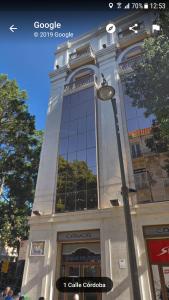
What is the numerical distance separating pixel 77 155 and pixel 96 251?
527 centimetres

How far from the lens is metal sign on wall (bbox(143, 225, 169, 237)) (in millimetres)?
9430

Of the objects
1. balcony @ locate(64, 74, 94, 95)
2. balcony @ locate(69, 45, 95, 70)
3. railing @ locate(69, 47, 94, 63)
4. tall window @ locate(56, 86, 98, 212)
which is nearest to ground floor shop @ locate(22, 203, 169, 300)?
tall window @ locate(56, 86, 98, 212)

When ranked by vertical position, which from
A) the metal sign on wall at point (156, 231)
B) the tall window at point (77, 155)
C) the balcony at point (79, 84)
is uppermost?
the balcony at point (79, 84)

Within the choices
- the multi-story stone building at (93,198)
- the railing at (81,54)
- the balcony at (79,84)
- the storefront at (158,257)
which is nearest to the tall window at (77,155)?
the multi-story stone building at (93,198)

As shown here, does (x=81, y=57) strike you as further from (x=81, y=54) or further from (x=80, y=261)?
(x=80, y=261)

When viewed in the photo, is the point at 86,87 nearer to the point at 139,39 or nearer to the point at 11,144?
the point at 139,39

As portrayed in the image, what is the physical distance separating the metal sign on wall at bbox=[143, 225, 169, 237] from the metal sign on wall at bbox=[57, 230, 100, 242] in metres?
2.24

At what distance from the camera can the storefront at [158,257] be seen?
870 cm

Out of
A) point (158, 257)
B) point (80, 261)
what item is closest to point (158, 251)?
point (158, 257)

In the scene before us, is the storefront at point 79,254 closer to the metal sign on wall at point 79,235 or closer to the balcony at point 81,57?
the metal sign on wall at point 79,235

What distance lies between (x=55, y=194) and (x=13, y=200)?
7546 millimetres

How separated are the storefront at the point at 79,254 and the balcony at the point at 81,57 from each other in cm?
1262

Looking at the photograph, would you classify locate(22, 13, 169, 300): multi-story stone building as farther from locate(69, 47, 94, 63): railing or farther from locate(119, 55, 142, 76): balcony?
locate(69, 47, 94, 63): railing

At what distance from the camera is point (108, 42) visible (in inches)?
699
